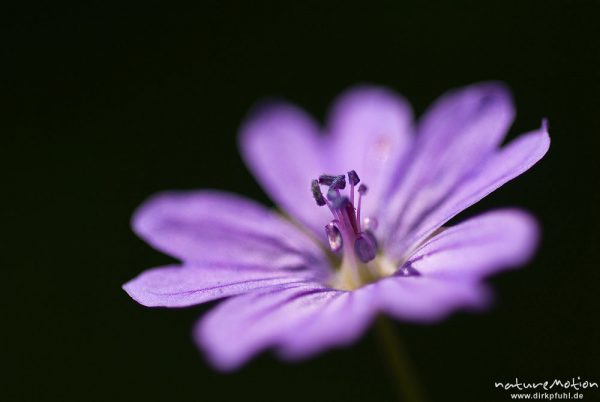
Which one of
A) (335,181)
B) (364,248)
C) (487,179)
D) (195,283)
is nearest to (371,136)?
(335,181)

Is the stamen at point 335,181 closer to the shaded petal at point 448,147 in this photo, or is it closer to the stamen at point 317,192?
the stamen at point 317,192

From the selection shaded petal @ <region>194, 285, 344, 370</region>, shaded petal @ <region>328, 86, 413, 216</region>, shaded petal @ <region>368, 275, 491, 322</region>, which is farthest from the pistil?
shaded petal @ <region>368, 275, 491, 322</region>

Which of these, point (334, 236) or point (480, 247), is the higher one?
point (334, 236)

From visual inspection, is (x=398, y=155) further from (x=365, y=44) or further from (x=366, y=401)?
(x=365, y=44)

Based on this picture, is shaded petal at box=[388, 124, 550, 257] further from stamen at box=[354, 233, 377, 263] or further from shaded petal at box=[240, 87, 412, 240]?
shaded petal at box=[240, 87, 412, 240]

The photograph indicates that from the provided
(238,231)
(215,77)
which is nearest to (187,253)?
(238,231)

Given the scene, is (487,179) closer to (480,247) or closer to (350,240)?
(480,247)

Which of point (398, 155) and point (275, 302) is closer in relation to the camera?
point (275, 302)
